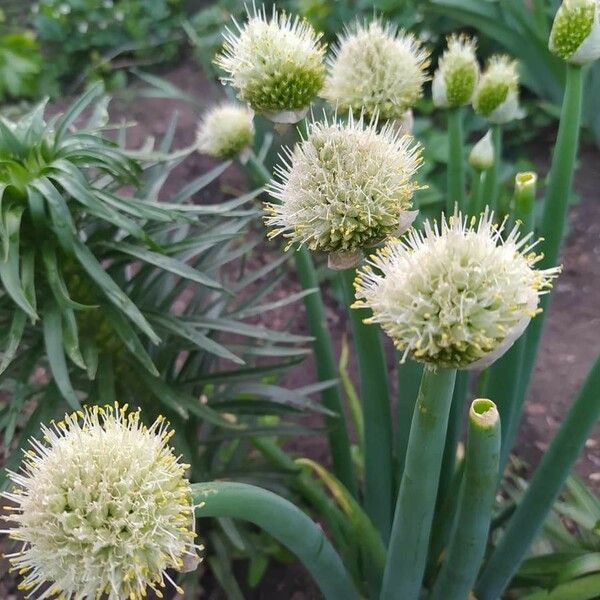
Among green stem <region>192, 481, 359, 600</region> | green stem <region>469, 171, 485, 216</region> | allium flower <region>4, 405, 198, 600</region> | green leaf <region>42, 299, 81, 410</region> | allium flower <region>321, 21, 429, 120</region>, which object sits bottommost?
allium flower <region>4, 405, 198, 600</region>

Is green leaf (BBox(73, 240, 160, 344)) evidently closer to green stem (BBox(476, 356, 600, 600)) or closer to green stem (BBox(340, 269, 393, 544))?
green stem (BBox(340, 269, 393, 544))

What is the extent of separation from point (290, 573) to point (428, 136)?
4.82 ft

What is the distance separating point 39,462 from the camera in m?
0.64

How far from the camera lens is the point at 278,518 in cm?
76

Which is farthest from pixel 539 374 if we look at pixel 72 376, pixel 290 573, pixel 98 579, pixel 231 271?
pixel 98 579

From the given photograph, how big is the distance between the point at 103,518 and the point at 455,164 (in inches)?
32.5

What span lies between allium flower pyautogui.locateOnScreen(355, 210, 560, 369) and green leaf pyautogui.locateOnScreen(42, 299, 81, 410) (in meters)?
0.60

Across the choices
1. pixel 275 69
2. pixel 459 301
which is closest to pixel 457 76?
pixel 275 69

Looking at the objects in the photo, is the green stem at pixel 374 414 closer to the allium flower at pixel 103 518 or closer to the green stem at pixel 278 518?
the green stem at pixel 278 518

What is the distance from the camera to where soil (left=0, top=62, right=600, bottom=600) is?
150 cm

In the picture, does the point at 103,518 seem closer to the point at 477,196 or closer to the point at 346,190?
the point at 346,190

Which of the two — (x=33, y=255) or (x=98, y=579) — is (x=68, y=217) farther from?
(x=98, y=579)

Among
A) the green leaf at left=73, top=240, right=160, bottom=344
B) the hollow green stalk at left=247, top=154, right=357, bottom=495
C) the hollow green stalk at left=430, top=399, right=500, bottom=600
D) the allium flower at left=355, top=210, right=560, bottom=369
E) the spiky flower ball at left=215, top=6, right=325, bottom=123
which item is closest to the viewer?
the allium flower at left=355, top=210, right=560, bottom=369

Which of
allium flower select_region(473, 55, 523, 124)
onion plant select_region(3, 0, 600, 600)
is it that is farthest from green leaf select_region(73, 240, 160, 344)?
allium flower select_region(473, 55, 523, 124)
